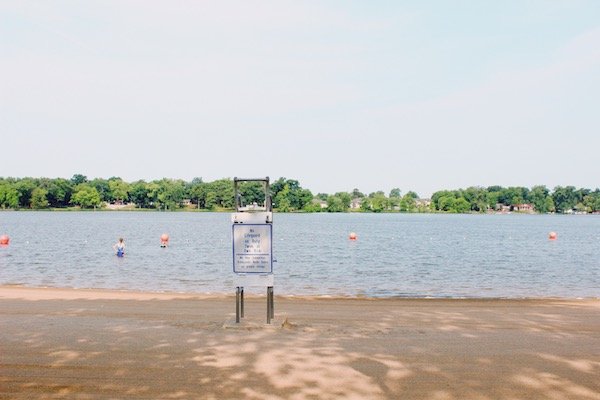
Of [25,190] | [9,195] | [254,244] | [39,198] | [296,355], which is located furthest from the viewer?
[25,190]

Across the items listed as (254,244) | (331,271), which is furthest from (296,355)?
(331,271)

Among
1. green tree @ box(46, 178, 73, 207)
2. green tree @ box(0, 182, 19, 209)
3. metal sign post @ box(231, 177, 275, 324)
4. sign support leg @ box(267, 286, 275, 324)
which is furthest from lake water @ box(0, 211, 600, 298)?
green tree @ box(46, 178, 73, 207)

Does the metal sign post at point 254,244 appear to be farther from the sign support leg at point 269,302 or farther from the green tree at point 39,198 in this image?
the green tree at point 39,198

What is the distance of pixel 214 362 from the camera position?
7648 mm

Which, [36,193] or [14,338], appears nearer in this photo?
[14,338]

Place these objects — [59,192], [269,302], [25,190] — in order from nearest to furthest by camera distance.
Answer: [269,302] < [25,190] < [59,192]

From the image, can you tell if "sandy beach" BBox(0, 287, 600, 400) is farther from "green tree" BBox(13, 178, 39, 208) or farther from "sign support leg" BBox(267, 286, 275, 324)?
"green tree" BBox(13, 178, 39, 208)

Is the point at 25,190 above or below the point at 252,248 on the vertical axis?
above

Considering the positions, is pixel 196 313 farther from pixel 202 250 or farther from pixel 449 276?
pixel 202 250

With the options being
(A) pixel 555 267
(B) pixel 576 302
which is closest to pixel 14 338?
(B) pixel 576 302

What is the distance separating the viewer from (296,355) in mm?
7969

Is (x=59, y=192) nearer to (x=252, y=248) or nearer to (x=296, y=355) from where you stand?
(x=252, y=248)

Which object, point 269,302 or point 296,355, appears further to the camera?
point 269,302

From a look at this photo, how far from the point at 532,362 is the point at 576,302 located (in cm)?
1065
